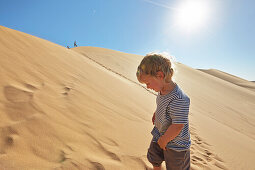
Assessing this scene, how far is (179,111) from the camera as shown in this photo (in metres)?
1.08

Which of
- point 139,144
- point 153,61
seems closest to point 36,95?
point 139,144

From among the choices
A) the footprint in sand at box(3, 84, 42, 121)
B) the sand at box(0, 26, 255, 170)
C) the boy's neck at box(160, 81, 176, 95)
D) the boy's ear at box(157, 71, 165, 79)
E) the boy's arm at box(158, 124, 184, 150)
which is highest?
the boy's ear at box(157, 71, 165, 79)

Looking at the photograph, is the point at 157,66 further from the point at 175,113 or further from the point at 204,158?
the point at 204,158

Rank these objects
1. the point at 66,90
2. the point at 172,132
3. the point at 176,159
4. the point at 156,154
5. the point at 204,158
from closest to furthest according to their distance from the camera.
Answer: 1. the point at 172,132
2. the point at 176,159
3. the point at 156,154
4. the point at 204,158
5. the point at 66,90

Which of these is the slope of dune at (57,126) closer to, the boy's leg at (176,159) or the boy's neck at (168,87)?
the boy's leg at (176,159)

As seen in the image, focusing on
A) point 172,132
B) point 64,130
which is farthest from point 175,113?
point 64,130

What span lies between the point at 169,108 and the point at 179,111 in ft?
0.25

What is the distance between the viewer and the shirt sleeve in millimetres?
1071

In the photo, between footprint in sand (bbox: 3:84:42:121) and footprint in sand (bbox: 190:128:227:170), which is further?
footprint in sand (bbox: 190:128:227:170)

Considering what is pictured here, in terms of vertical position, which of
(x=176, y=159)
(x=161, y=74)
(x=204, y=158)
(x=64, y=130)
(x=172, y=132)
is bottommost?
(x=204, y=158)

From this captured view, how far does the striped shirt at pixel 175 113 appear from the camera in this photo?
108 centimetres

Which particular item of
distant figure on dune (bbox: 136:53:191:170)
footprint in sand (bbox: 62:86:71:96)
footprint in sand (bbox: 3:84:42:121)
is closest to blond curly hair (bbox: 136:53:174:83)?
distant figure on dune (bbox: 136:53:191:170)

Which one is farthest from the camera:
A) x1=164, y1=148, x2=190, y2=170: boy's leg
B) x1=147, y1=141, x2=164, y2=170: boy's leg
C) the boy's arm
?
x1=147, y1=141, x2=164, y2=170: boy's leg

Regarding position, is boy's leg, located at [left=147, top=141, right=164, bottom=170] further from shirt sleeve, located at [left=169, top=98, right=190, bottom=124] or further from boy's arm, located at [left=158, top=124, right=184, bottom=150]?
shirt sleeve, located at [left=169, top=98, right=190, bottom=124]
